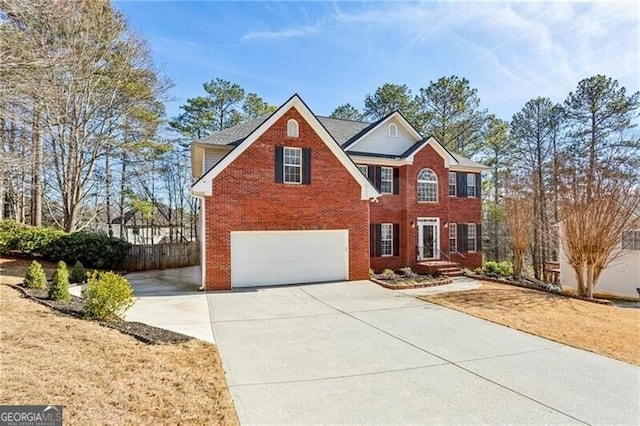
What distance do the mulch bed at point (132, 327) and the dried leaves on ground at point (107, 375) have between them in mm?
234

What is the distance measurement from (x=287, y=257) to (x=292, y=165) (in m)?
3.67

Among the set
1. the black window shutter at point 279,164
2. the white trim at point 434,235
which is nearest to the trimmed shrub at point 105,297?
the black window shutter at point 279,164

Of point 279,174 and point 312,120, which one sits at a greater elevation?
point 312,120

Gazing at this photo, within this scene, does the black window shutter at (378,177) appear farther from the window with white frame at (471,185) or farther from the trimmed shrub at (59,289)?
the trimmed shrub at (59,289)

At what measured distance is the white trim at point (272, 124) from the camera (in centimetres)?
1266

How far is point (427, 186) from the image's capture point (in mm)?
19156

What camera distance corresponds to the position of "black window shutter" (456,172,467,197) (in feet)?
68.1

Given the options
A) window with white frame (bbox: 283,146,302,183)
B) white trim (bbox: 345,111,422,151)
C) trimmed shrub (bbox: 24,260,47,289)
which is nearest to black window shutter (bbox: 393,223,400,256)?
white trim (bbox: 345,111,422,151)

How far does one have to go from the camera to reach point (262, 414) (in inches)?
169

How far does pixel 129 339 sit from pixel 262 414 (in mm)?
3581

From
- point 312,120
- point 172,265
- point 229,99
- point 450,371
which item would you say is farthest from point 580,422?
point 229,99

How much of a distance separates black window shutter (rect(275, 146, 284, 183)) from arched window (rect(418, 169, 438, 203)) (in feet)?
27.7

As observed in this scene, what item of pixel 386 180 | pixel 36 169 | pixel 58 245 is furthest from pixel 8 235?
pixel 386 180

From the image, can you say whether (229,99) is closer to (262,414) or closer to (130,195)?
(130,195)
